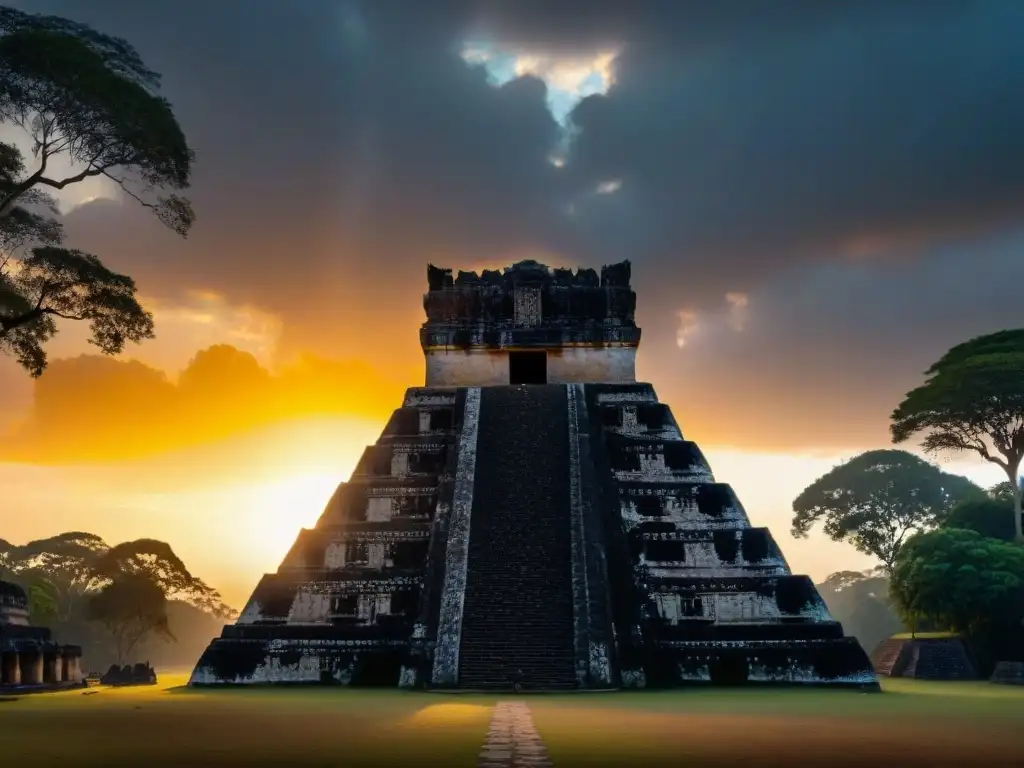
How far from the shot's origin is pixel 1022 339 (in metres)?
21.6

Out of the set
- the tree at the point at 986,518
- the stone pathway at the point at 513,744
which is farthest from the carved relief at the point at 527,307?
the stone pathway at the point at 513,744

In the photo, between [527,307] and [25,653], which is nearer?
[25,653]

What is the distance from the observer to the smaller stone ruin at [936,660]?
690 inches

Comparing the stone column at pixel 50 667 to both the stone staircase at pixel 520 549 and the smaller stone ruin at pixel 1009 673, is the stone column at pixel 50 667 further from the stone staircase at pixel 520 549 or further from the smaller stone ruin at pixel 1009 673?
the smaller stone ruin at pixel 1009 673

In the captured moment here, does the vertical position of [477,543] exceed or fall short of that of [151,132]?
it falls short

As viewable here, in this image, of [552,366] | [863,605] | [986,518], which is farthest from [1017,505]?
[863,605]

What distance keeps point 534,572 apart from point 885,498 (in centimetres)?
2451

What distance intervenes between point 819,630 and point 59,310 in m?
9.96

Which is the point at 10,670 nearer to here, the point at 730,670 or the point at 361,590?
the point at 361,590

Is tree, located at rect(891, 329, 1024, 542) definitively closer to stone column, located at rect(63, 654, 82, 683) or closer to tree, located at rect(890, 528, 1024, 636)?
tree, located at rect(890, 528, 1024, 636)

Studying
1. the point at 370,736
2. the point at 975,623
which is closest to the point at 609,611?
the point at 370,736

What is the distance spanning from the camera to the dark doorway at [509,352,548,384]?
1782cm

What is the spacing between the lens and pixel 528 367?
1800cm

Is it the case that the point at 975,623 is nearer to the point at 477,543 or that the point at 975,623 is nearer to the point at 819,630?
the point at 819,630
